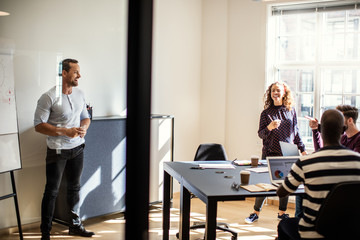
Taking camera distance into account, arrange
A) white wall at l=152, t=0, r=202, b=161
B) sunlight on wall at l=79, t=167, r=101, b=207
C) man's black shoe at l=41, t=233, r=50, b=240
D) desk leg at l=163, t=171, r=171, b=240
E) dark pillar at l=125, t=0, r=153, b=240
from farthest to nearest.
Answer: white wall at l=152, t=0, r=202, b=161 < sunlight on wall at l=79, t=167, r=101, b=207 < desk leg at l=163, t=171, r=171, b=240 < man's black shoe at l=41, t=233, r=50, b=240 < dark pillar at l=125, t=0, r=153, b=240

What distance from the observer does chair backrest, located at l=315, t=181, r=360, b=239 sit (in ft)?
6.95

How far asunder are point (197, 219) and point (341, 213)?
2.43 meters

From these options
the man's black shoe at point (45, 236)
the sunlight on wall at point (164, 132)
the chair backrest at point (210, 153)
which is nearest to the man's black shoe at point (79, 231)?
the man's black shoe at point (45, 236)

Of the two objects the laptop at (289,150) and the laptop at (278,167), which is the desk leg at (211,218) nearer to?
the laptop at (278,167)

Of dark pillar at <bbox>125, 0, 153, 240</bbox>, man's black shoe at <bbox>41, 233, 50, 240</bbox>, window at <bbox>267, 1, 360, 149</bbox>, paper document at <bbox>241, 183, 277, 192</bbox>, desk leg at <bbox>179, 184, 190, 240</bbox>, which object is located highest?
window at <bbox>267, 1, 360, 149</bbox>

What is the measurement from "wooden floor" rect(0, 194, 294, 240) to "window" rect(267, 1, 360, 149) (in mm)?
1128

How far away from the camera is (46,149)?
326 cm

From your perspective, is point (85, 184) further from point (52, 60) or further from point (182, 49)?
point (182, 49)

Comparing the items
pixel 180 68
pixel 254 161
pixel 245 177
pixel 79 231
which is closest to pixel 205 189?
pixel 245 177

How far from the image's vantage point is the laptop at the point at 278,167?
2.90 meters

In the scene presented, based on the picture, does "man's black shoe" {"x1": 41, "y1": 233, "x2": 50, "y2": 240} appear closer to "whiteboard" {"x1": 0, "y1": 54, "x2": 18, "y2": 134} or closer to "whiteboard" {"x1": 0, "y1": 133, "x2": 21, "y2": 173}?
"whiteboard" {"x1": 0, "y1": 133, "x2": 21, "y2": 173}

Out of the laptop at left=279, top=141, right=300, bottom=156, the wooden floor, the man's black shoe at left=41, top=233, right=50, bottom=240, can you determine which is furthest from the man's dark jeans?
the laptop at left=279, top=141, right=300, bottom=156

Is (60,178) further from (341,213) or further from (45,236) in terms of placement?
(341,213)

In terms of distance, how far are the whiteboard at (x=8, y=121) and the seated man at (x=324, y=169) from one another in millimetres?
1976
